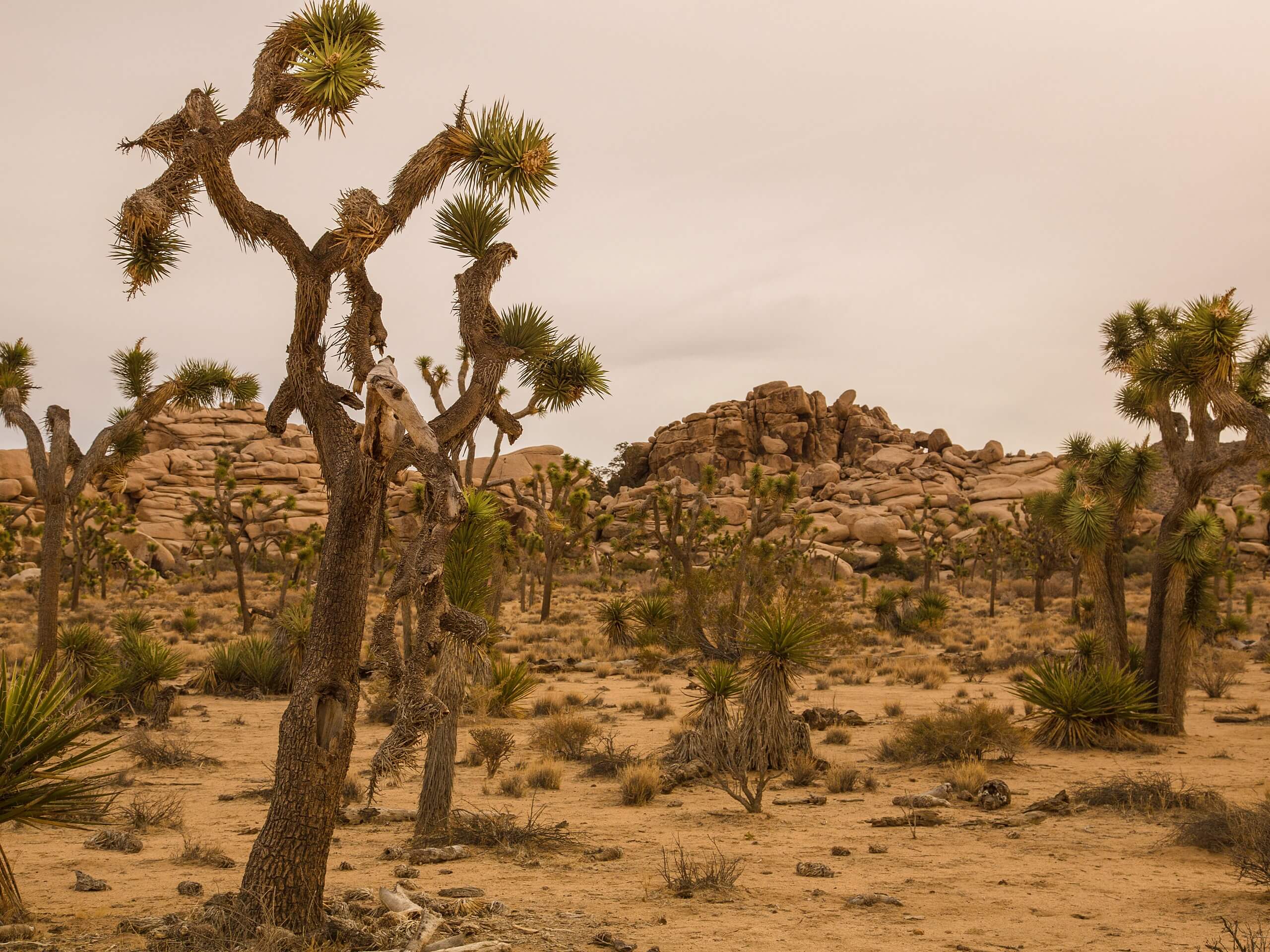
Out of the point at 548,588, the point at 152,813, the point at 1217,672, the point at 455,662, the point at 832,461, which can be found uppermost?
the point at 832,461

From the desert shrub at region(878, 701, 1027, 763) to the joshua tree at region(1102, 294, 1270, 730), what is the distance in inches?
123

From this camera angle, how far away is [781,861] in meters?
7.70

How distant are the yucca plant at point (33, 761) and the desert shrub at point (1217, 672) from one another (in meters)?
17.9

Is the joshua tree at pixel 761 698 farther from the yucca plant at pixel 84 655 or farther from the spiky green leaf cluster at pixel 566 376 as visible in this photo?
the yucca plant at pixel 84 655

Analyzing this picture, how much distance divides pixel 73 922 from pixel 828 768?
7.75m

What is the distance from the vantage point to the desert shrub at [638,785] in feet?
32.3

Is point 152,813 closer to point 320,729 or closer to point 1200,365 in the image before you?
point 320,729

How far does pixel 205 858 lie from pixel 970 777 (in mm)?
7366

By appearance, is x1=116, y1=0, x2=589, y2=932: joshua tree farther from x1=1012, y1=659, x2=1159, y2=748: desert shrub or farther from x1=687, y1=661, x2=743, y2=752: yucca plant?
x1=1012, y1=659, x2=1159, y2=748: desert shrub

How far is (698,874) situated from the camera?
22.9 ft

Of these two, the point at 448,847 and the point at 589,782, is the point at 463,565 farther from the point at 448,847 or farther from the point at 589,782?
the point at 589,782

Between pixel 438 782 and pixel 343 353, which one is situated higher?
pixel 343 353

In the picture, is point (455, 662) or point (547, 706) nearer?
point (455, 662)

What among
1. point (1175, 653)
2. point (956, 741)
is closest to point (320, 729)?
point (956, 741)
